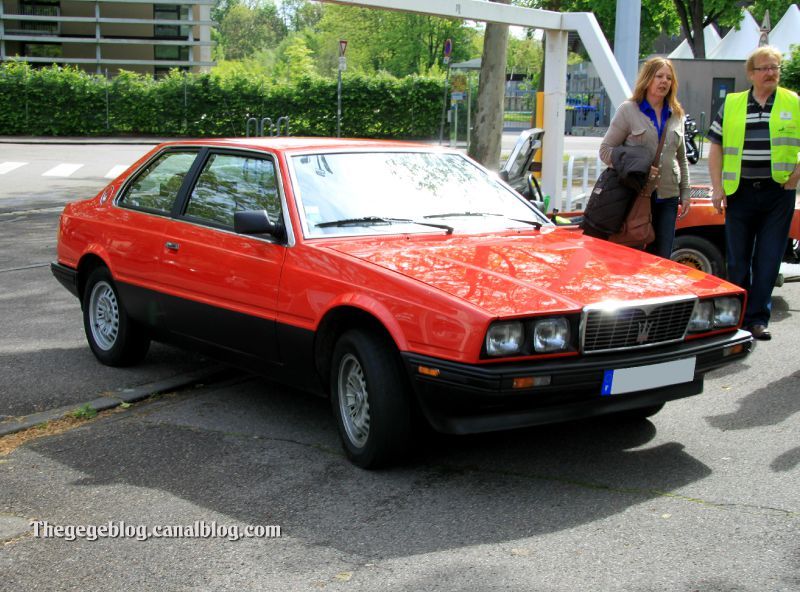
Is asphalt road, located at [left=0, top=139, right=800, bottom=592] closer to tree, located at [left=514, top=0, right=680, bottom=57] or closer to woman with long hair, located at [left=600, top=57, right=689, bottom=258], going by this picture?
woman with long hair, located at [left=600, top=57, right=689, bottom=258]

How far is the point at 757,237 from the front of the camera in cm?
732

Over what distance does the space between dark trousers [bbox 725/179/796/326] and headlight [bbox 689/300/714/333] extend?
8.06 ft

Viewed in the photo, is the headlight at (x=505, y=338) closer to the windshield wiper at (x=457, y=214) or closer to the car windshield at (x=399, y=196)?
the car windshield at (x=399, y=196)

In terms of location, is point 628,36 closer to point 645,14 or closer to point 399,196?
point 399,196

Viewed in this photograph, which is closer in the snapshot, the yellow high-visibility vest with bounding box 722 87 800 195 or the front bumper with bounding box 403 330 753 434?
the front bumper with bounding box 403 330 753 434

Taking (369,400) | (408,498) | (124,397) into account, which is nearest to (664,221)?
(369,400)

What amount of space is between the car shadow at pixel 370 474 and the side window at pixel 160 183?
1351mm

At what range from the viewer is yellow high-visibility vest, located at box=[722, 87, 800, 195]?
7.02 meters

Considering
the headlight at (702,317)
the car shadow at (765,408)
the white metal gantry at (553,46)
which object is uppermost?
the white metal gantry at (553,46)

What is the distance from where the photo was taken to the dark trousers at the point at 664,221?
284 inches

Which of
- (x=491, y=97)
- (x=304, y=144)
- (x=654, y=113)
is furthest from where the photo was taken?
(x=491, y=97)

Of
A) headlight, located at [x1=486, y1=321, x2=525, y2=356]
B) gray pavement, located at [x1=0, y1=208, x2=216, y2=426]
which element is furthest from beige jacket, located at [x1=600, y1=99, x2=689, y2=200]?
gray pavement, located at [x1=0, y1=208, x2=216, y2=426]

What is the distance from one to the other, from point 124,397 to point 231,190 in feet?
4.43

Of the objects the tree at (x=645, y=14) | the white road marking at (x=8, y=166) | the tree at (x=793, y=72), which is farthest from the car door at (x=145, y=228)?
the tree at (x=645, y=14)
